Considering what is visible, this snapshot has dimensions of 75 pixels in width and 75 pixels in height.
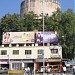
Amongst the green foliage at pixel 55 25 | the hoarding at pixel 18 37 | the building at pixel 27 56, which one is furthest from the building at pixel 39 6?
the building at pixel 27 56

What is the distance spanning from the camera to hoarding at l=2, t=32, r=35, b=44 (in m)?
80.9

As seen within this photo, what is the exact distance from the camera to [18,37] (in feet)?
268

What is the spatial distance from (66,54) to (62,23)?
785 cm

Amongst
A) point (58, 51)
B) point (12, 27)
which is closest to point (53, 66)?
point (58, 51)

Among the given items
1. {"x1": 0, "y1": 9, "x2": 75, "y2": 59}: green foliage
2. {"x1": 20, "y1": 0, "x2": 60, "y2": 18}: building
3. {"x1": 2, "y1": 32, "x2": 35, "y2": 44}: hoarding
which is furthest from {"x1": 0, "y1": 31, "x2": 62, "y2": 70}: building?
{"x1": 20, "y1": 0, "x2": 60, "y2": 18}: building

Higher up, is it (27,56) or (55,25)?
(55,25)

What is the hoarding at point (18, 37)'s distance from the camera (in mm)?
80944

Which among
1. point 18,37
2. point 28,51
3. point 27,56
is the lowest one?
point 27,56

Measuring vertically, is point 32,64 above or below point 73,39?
below

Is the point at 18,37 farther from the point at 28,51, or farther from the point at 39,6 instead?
the point at 39,6

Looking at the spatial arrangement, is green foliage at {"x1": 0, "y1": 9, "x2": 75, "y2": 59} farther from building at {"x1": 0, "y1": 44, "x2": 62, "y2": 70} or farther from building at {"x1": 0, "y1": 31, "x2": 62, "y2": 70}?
building at {"x1": 0, "y1": 44, "x2": 62, "y2": 70}

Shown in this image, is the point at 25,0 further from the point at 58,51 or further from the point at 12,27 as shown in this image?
the point at 58,51

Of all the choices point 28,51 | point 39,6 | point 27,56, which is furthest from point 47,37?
point 39,6

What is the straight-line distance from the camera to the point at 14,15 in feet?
285
